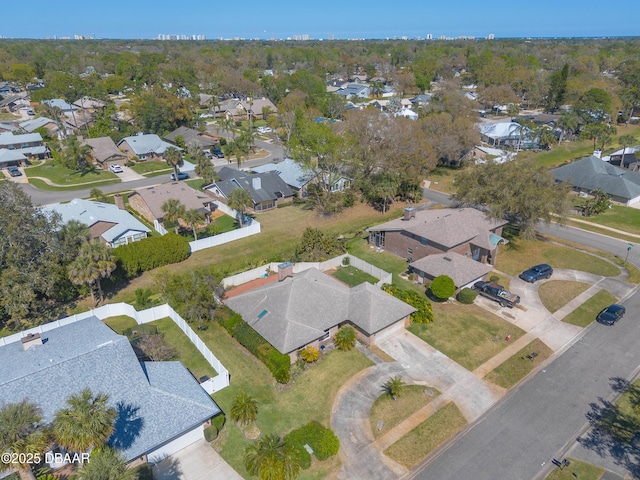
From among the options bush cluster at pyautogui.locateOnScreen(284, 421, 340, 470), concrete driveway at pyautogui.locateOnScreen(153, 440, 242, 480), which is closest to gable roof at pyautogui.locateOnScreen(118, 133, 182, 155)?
concrete driveway at pyautogui.locateOnScreen(153, 440, 242, 480)

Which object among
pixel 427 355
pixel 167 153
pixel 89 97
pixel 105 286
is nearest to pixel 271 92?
Answer: pixel 89 97

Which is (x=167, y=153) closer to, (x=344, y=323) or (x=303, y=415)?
(x=344, y=323)

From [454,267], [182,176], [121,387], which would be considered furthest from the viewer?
[182,176]

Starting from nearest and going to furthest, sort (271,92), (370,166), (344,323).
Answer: (344,323), (370,166), (271,92)

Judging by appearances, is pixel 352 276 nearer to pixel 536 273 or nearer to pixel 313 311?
pixel 313 311

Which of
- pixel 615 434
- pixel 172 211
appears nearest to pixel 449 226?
pixel 615 434

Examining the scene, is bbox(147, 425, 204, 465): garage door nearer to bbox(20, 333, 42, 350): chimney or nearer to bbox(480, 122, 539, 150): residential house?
bbox(20, 333, 42, 350): chimney

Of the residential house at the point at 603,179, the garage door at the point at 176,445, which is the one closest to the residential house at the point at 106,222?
the garage door at the point at 176,445
